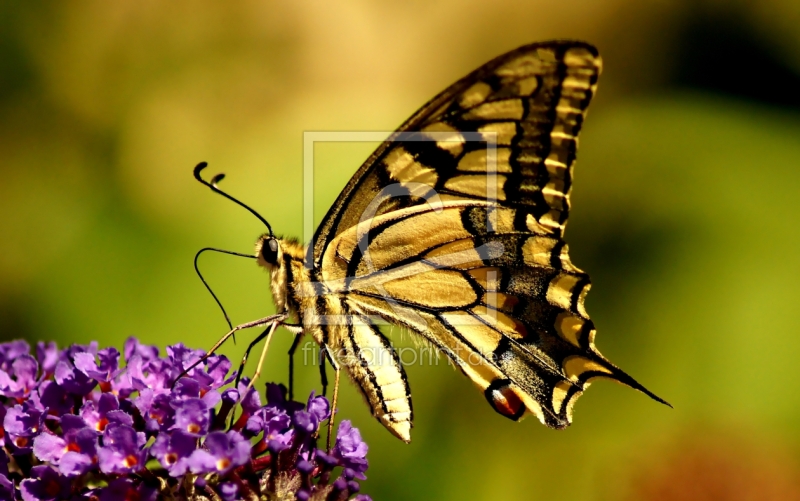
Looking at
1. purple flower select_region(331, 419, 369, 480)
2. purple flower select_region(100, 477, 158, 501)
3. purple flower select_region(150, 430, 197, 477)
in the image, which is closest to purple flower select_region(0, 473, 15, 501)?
purple flower select_region(100, 477, 158, 501)

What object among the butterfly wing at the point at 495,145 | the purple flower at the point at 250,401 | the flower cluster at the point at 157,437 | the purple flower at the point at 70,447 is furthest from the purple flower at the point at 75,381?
the butterfly wing at the point at 495,145

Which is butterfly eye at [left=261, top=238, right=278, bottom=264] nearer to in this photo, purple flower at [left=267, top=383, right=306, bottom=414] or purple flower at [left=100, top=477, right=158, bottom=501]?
purple flower at [left=267, top=383, right=306, bottom=414]

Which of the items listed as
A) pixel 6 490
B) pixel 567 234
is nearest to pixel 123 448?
pixel 6 490

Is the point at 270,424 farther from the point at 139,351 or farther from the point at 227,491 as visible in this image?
the point at 139,351

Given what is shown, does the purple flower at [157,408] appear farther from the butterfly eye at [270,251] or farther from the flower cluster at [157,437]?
the butterfly eye at [270,251]

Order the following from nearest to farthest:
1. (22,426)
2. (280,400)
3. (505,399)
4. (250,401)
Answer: (22,426), (250,401), (280,400), (505,399)

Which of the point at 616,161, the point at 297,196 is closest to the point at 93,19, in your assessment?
the point at 297,196
